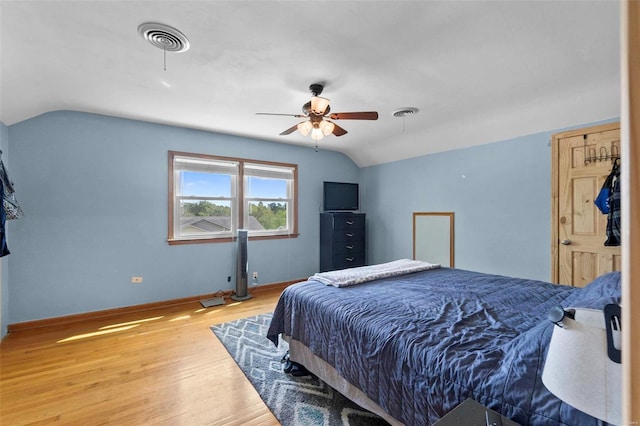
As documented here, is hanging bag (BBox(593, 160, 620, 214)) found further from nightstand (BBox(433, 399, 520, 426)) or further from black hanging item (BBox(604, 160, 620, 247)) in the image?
nightstand (BBox(433, 399, 520, 426))

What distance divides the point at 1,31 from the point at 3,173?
142cm

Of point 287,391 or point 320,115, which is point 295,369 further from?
point 320,115

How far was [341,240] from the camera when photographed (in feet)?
16.6

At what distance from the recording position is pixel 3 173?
259 centimetres

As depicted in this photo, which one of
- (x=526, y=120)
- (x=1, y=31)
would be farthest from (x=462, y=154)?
(x=1, y=31)

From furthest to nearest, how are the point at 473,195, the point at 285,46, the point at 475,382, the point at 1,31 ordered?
1. the point at 473,195
2. the point at 285,46
3. the point at 1,31
4. the point at 475,382

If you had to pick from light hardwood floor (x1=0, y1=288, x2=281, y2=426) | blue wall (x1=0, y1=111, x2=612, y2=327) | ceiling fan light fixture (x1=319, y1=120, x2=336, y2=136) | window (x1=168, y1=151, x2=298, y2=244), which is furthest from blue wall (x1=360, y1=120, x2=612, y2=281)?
light hardwood floor (x1=0, y1=288, x2=281, y2=426)

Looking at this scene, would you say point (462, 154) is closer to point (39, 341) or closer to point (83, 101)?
point (83, 101)

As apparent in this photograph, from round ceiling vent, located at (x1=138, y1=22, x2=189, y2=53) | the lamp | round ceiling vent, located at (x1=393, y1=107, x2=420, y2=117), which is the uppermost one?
round ceiling vent, located at (x1=393, y1=107, x2=420, y2=117)

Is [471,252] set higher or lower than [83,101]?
lower

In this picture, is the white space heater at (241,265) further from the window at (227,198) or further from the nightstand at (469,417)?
the nightstand at (469,417)

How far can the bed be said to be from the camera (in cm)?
108

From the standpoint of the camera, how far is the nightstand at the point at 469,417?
0.91 meters

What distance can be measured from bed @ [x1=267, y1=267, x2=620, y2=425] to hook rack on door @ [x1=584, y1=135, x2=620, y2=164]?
1673 millimetres
